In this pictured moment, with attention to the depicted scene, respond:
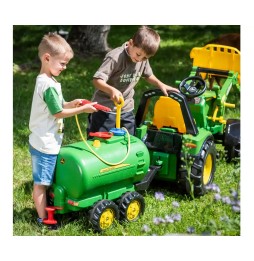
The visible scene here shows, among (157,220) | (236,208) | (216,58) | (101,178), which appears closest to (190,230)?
(157,220)

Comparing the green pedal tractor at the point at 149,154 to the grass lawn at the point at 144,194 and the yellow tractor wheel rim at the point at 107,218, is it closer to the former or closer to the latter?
the yellow tractor wheel rim at the point at 107,218

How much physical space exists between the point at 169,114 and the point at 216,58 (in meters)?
1.27

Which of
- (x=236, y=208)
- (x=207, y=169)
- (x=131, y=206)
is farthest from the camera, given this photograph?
(x=207, y=169)

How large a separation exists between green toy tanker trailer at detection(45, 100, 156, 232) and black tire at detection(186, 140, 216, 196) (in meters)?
0.45

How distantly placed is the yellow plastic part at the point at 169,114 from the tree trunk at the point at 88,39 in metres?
4.06

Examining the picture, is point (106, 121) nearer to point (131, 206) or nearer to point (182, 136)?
point (182, 136)

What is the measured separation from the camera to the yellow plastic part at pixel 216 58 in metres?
5.69

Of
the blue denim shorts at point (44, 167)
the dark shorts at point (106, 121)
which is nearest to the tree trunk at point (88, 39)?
the dark shorts at point (106, 121)

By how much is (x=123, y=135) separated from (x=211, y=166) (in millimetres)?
986

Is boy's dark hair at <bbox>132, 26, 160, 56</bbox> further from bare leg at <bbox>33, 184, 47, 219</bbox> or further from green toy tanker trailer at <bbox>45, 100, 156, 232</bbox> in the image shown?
bare leg at <bbox>33, 184, 47, 219</bbox>

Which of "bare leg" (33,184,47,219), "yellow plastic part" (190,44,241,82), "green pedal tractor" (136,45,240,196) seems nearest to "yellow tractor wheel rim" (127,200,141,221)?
"green pedal tractor" (136,45,240,196)

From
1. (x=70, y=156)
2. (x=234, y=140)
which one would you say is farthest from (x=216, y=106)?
(x=70, y=156)

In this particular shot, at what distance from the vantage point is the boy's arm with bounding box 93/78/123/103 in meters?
4.36

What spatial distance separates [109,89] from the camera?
4398 mm
